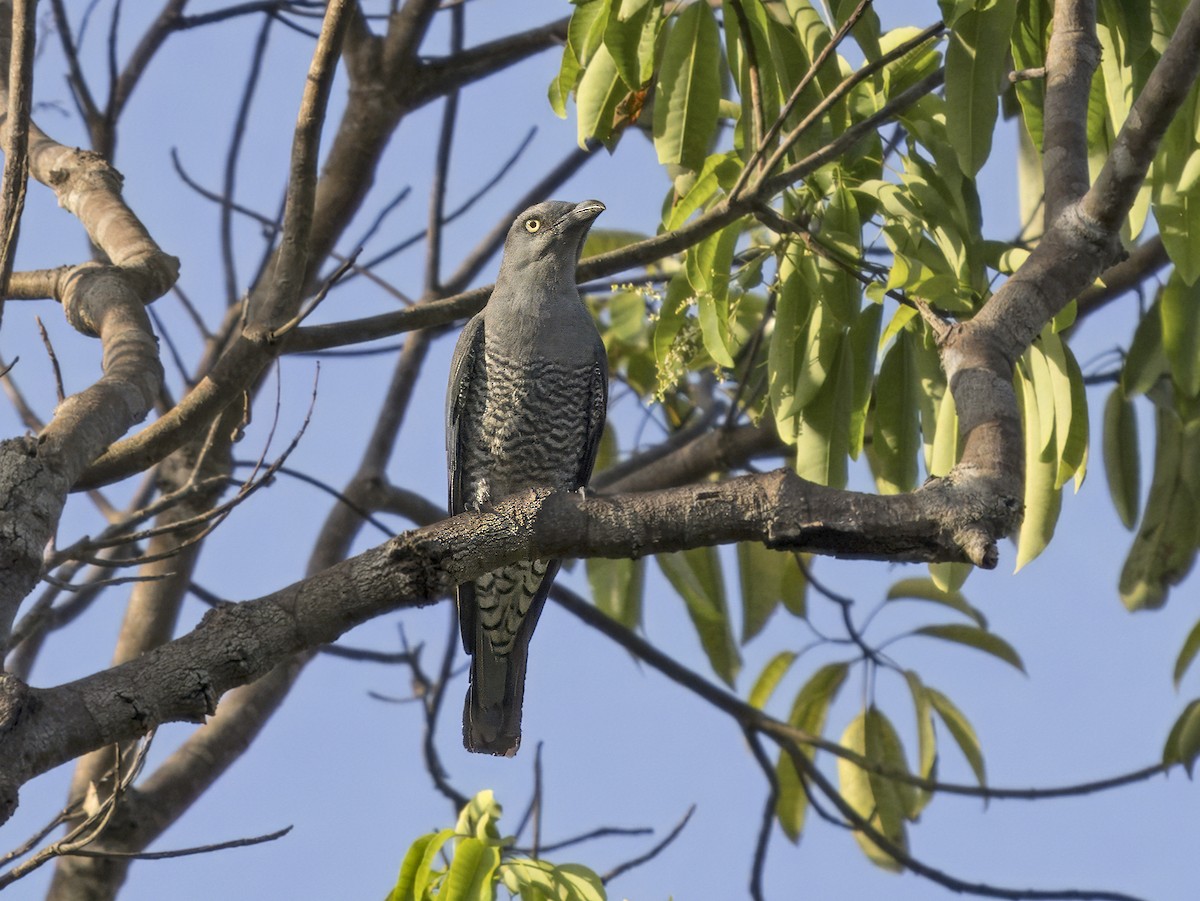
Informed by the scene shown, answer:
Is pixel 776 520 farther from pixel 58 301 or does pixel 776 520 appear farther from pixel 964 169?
pixel 58 301

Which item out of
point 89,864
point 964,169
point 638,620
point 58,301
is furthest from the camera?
point 638,620

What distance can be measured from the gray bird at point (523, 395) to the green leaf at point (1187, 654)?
88.8 inches

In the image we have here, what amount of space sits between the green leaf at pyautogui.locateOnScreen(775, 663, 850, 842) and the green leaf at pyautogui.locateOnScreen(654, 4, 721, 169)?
120 inches

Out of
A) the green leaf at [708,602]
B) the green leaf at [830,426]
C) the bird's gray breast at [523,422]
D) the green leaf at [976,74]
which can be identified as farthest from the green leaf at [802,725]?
the green leaf at [976,74]

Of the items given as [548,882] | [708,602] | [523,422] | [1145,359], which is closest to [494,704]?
[523,422]

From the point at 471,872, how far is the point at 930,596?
3.37 m

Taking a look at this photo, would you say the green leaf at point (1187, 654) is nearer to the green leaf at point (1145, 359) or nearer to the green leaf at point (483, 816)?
the green leaf at point (1145, 359)

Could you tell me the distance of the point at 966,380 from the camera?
281cm

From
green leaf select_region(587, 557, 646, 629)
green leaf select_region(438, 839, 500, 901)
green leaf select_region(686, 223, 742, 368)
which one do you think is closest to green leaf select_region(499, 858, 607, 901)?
green leaf select_region(438, 839, 500, 901)

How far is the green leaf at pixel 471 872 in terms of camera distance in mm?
3283

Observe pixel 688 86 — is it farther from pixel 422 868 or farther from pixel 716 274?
pixel 422 868

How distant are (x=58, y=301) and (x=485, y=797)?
1930 millimetres

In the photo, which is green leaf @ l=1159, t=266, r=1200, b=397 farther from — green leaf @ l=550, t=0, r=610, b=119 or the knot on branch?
green leaf @ l=550, t=0, r=610, b=119

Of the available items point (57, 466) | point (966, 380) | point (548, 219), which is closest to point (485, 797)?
point (57, 466)
